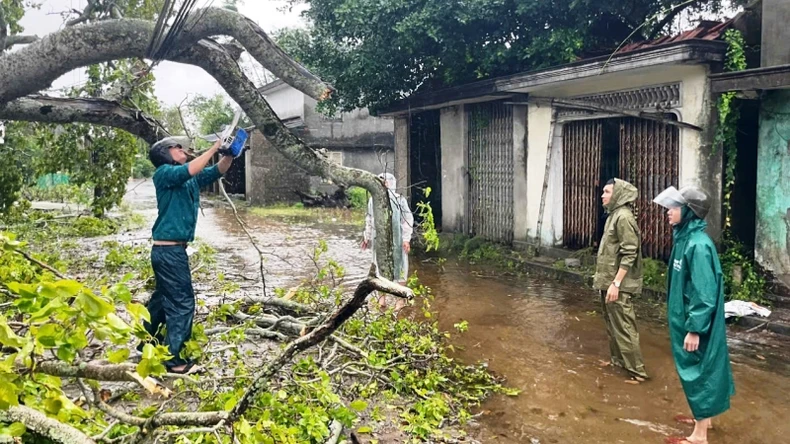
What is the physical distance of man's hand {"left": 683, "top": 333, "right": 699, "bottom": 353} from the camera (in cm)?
423

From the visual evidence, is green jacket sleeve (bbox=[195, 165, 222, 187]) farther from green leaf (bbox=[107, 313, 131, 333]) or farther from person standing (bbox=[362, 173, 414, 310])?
green leaf (bbox=[107, 313, 131, 333])

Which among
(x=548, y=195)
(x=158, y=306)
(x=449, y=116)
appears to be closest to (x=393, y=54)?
(x=449, y=116)

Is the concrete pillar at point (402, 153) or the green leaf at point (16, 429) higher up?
the concrete pillar at point (402, 153)

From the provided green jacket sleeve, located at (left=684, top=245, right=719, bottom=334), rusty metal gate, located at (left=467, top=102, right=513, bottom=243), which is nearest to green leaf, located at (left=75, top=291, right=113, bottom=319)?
green jacket sleeve, located at (left=684, top=245, right=719, bottom=334)

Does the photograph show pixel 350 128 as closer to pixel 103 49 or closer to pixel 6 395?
pixel 103 49

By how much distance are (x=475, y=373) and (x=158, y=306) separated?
2769 millimetres

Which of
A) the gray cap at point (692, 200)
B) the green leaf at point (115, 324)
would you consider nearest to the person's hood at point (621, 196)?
the gray cap at point (692, 200)

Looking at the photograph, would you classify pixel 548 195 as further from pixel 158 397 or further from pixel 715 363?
pixel 158 397

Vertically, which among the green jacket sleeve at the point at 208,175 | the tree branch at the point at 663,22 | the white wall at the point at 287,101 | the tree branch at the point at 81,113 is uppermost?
the white wall at the point at 287,101

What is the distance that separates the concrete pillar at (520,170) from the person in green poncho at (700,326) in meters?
7.16

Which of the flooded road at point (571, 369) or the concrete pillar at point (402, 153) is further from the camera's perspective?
the concrete pillar at point (402, 153)

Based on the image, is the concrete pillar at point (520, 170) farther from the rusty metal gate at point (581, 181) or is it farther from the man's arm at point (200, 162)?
the man's arm at point (200, 162)

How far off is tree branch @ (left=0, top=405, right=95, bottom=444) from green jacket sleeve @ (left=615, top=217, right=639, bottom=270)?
15.2 feet

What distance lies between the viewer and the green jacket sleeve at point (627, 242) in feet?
18.4
